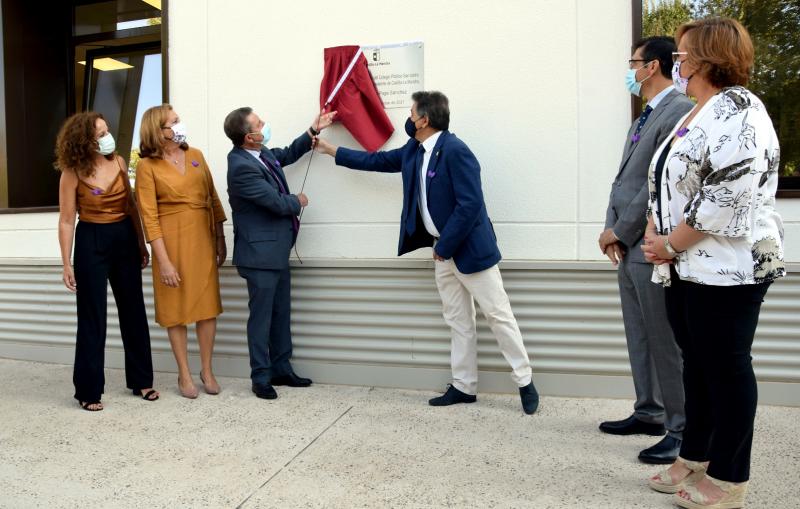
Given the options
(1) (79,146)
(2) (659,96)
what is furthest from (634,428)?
(1) (79,146)

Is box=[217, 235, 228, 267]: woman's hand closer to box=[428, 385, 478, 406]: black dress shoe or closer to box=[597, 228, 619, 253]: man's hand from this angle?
box=[428, 385, 478, 406]: black dress shoe

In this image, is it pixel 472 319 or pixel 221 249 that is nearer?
pixel 472 319

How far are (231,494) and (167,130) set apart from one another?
7.95ft

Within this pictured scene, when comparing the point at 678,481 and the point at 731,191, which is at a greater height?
the point at 731,191

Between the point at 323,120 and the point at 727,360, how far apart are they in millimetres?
3058

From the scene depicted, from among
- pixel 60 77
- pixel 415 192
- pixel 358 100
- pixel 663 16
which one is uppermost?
pixel 60 77

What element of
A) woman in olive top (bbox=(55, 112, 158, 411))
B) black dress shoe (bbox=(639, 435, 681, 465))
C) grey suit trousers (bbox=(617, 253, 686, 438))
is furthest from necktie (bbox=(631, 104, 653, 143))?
woman in olive top (bbox=(55, 112, 158, 411))

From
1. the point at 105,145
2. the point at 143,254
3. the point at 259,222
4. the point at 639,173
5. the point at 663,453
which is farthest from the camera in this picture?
the point at 143,254

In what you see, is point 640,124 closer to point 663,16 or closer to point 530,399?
point 663,16

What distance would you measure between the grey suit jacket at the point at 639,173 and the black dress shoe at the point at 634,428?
89 centimetres

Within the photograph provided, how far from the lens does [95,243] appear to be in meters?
4.52

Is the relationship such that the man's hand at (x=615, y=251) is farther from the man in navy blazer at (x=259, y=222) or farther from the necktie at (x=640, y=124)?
the man in navy blazer at (x=259, y=222)

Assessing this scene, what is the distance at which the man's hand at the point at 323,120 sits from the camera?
481cm

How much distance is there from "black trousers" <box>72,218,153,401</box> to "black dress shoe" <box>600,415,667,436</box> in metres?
2.86
